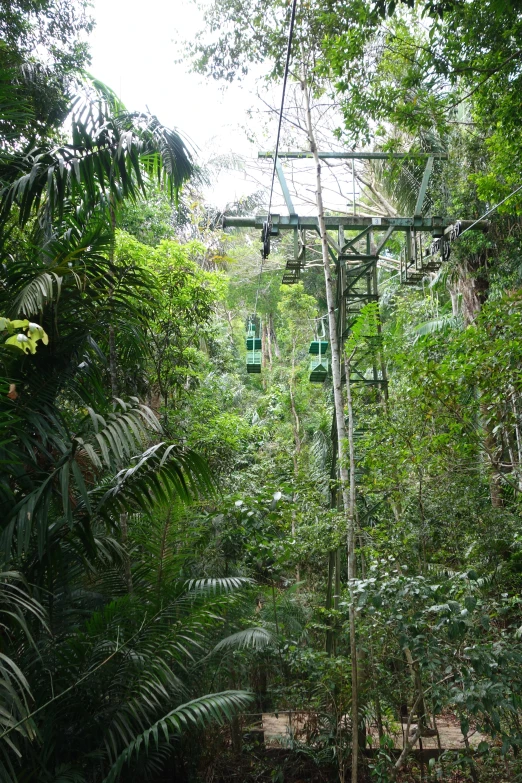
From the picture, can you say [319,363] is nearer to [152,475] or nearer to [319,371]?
[319,371]

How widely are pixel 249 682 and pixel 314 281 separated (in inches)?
707

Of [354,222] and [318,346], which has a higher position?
[354,222]

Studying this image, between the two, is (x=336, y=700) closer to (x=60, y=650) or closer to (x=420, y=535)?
(x=420, y=535)

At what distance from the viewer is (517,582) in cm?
582

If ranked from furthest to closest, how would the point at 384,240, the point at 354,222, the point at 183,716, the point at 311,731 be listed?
the point at 354,222
the point at 384,240
the point at 311,731
the point at 183,716

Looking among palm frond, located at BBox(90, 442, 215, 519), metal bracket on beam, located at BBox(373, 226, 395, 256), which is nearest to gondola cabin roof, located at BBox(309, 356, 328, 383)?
metal bracket on beam, located at BBox(373, 226, 395, 256)

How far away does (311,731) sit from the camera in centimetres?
564

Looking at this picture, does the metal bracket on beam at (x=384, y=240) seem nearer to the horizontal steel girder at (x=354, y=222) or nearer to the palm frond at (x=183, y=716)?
the horizontal steel girder at (x=354, y=222)

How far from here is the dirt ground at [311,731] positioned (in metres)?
5.65

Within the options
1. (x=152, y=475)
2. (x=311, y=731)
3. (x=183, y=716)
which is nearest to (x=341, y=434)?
(x=311, y=731)

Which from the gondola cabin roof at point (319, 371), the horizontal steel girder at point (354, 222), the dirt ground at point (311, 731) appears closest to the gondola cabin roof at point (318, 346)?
A: the gondola cabin roof at point (319, 371)

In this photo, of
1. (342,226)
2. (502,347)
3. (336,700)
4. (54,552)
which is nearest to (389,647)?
(336,700)

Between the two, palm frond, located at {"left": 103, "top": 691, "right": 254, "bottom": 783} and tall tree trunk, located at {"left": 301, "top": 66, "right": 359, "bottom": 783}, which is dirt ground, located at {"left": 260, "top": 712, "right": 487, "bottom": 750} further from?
palm frond, located at {"left": 103, "top": 691, "right": 254, "bottom": 783}

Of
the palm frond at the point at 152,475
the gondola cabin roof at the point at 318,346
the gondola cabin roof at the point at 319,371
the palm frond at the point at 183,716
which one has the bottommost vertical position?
the palm frond at the point at 183,716
